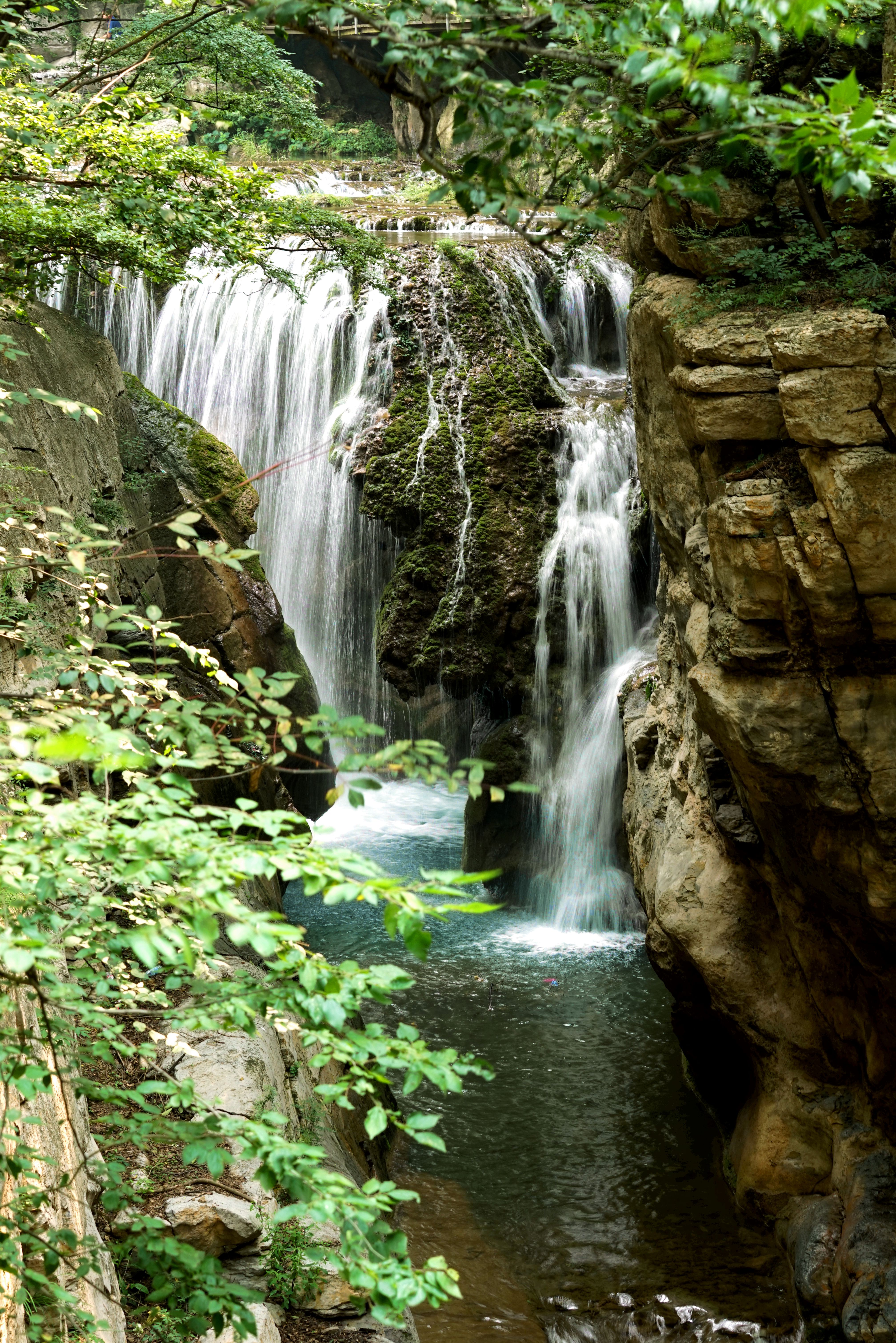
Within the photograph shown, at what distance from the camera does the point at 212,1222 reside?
15.1 ft

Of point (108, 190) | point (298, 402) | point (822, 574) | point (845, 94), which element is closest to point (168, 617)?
point (108, 190)

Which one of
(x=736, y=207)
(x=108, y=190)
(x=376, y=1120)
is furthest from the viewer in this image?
(x=108, y=190)

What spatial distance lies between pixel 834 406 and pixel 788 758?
1.70 m

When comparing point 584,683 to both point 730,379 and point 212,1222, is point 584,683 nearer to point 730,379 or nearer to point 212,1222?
point 730,379

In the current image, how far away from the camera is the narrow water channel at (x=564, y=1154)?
5953 millimetres

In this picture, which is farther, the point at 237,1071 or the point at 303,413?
the point at 303,413

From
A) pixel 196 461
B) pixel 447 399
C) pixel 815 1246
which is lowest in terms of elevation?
pixel 815 1246

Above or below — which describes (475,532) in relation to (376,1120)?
above

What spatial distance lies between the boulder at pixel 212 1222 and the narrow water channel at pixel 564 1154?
1636mm

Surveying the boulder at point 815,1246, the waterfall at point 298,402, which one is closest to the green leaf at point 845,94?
the boulder at point 815,1246

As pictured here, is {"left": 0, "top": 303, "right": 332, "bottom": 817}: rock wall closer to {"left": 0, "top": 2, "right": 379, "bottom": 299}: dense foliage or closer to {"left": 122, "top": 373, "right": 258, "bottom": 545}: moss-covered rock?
{"left": 122, "top": 373, "right": 258, "bottom": 545}: moss-covered rock

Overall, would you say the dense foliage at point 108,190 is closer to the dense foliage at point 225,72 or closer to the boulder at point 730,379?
the dense foliage at point 225,72

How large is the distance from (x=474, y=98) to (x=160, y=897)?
2.37m

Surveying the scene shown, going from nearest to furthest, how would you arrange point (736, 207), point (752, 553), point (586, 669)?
point (752, 553) < point (736, 207) < point (586, 669)
